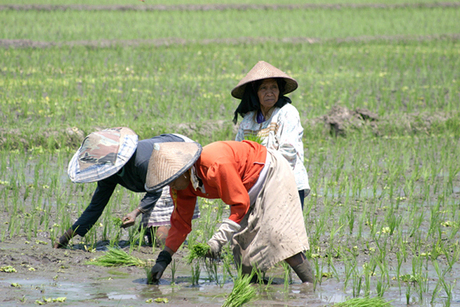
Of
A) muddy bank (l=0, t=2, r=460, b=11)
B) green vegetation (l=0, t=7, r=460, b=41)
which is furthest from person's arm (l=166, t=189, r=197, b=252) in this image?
muddy bank (l=0, t=2, r=460, b=11)

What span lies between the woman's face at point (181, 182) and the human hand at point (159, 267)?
0.51 m

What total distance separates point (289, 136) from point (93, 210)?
1.45m

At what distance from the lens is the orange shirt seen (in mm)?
2947

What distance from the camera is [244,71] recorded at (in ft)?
38.4

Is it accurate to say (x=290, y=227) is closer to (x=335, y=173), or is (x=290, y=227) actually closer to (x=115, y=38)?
(x=335, y=173)

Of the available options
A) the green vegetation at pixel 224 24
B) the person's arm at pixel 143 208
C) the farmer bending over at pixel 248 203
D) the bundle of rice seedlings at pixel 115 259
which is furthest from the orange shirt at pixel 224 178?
the green vegetation at pixel 224 24

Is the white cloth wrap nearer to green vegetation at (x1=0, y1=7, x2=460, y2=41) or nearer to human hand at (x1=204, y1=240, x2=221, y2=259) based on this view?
human hand at (x1=204, y1=240, x2=221, y2=259)

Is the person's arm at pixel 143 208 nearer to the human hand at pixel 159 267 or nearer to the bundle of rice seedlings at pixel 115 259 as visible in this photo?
the bundle of rice seedlings at pixel 115 259

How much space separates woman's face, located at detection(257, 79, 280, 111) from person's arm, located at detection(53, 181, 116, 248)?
117 centimetres

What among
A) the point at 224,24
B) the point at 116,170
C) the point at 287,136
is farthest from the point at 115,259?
the point at 224,24

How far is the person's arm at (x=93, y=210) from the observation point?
389 cm

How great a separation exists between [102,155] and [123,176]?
313 millimetres

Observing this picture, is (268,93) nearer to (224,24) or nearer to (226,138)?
(226,138)

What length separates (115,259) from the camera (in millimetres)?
3803
